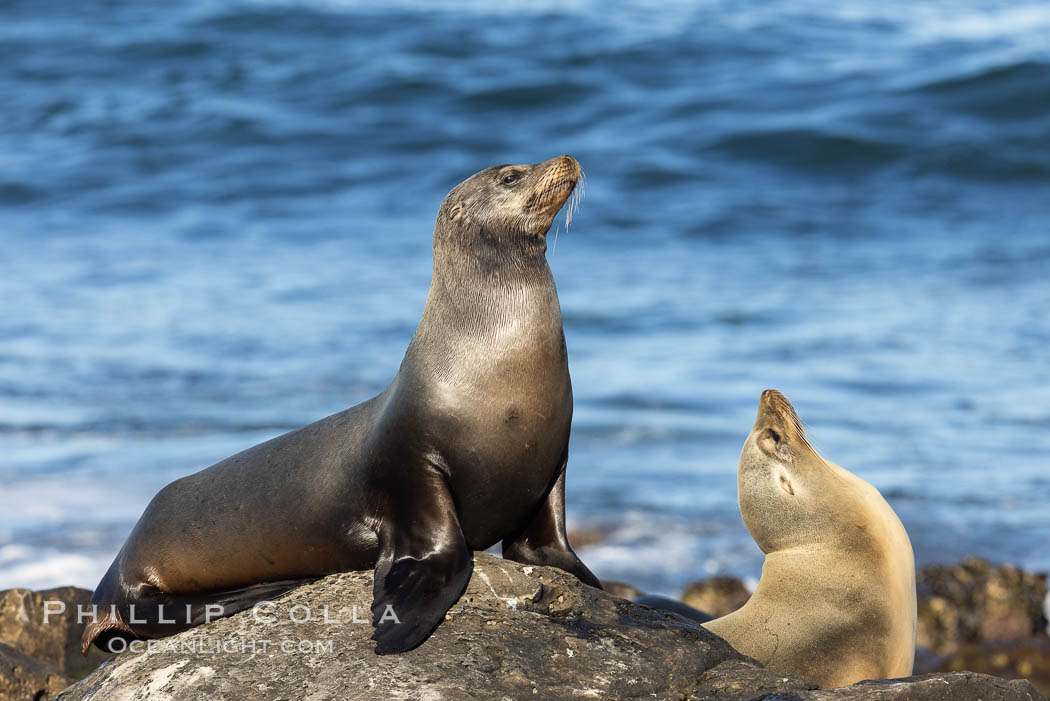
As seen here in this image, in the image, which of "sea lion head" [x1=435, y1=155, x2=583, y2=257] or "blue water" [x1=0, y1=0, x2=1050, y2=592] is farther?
"blue water" [x1=0, y1=0, x2=1050, y2=592]

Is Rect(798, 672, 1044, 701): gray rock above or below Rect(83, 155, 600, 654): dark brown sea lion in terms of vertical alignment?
below

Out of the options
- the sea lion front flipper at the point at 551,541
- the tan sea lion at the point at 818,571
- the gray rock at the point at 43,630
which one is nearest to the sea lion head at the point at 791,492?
the tan sea lion at the point at 818,571

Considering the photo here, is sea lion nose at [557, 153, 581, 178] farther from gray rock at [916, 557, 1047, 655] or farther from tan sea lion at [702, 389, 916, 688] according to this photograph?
gray rock at [916, 557, 1047, 655]

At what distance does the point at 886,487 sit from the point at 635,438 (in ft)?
7.89

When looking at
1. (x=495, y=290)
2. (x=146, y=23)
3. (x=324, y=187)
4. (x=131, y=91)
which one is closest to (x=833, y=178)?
(x=324, y=187)

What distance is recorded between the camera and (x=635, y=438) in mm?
12812

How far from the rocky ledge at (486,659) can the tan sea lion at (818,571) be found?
32.5 inches

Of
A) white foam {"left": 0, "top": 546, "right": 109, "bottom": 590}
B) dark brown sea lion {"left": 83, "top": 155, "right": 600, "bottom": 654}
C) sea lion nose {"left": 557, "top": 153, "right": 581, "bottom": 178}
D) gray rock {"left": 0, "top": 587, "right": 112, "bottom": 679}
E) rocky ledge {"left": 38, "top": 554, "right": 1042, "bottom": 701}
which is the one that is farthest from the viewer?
A: white foam {"left": 0, "top": 546, "right": 109, "bottom": 590}

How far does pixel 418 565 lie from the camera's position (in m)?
4.66

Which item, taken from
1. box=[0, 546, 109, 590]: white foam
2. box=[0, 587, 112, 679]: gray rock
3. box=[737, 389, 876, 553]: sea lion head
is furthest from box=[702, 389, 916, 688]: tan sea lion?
box=[0, 546, 109, 590]: white foam

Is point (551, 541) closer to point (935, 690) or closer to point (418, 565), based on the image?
point (418, 565)

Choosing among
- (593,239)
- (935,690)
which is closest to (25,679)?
(935,690)

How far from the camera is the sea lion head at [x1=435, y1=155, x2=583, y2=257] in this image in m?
5.25

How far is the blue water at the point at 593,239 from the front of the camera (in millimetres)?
11891
